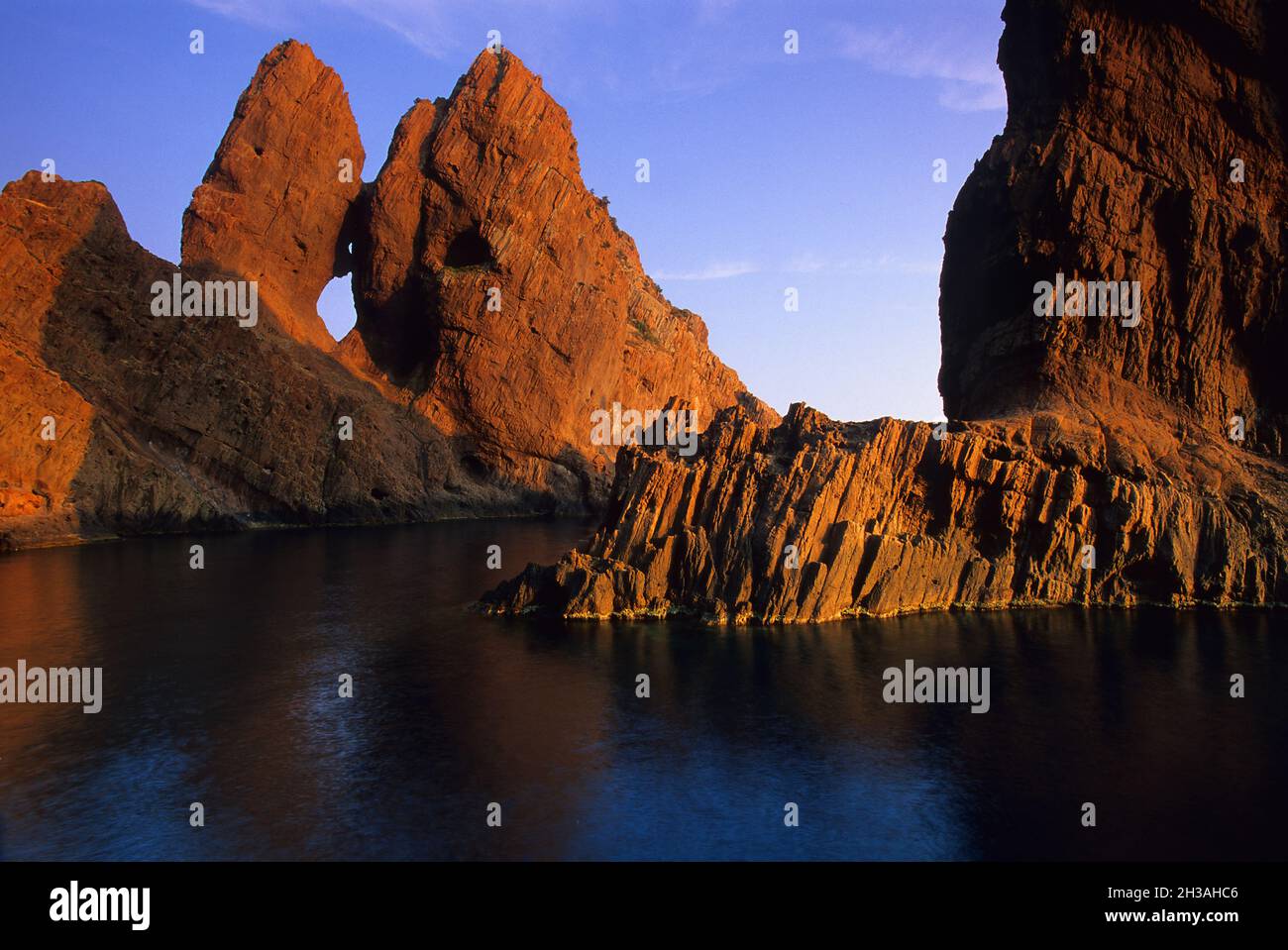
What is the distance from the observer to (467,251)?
278 ft

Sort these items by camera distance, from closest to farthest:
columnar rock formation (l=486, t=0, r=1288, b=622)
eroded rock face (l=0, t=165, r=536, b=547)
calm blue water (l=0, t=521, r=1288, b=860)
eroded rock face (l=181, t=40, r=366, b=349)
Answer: calm blue water (l=0, t=521, r=1288, b=860) → columnar rock formation (l=486, t=0, r=1288, b=622) → eroded rock face (l=0, t=165, r=536, b=547) → eroded rock face (l=181, t=40, r=366, b=349)

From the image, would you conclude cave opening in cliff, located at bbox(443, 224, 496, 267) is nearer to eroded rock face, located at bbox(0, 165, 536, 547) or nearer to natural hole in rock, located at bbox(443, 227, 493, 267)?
natural hole in rock, located at bbox(443, 227, 493, 267)

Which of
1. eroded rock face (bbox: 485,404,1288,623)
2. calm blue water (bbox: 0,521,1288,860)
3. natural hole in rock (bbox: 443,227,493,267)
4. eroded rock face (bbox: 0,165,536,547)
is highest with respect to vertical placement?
natural hole in rock (bbox: 443,227,493,267)

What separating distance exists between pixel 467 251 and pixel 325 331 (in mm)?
14605

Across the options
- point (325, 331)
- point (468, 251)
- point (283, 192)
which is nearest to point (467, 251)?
point (468, 251)

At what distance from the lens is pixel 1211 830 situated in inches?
669

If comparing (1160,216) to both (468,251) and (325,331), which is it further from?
(325,331)

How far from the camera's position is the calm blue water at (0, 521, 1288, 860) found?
1680 centimetres

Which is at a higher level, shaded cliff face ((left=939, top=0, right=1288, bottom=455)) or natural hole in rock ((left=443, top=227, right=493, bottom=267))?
natural hole in rock ((left=443, top=227, right=493, bottom=267))

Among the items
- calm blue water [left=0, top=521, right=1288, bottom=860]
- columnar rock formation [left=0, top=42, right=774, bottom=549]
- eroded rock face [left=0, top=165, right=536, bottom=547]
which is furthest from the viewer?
columnar rock formation [left=0, top=42, right=774, bottom=549]

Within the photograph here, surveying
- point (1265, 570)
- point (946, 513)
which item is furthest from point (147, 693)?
point (1265, 570)

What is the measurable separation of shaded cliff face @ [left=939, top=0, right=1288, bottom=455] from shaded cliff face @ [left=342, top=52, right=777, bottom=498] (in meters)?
46.7

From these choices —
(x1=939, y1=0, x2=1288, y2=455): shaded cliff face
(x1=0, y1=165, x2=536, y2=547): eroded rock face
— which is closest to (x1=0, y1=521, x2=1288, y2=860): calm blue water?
(x1=939, y1=0, x2=1288, y2=455): shaded cliff face

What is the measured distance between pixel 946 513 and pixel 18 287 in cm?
5848
